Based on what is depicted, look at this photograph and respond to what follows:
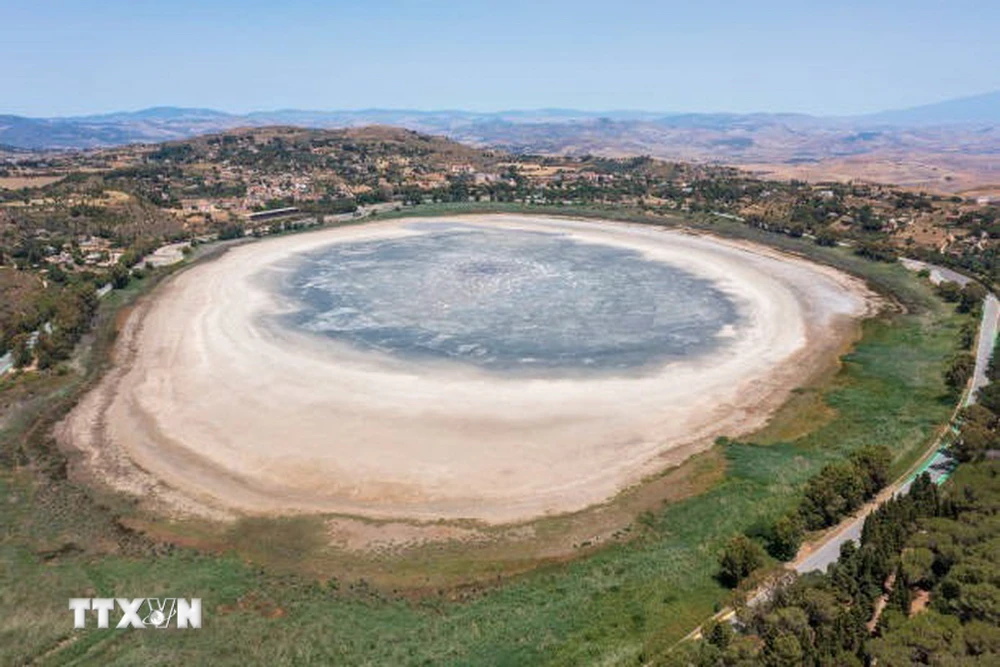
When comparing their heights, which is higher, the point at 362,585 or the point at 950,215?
the point at 950,215

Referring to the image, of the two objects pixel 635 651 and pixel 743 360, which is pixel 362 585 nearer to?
pixel 635 651

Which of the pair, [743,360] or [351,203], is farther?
[351,203]

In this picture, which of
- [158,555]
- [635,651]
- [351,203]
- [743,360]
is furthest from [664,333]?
[351,203]

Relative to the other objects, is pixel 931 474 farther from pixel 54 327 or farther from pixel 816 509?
pixel 54 327

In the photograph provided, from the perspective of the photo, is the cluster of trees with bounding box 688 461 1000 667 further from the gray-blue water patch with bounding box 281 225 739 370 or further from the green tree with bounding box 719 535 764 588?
the gray-blue water patch with bounding box 281 225 739 370

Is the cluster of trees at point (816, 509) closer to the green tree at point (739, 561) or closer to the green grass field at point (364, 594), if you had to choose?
the green tree at point (739, 561)

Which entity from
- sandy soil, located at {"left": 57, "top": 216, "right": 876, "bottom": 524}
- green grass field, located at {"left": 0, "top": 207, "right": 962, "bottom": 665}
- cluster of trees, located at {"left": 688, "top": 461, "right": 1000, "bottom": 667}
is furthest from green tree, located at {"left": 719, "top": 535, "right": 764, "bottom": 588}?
sandy soil, located at {"left": 57, "top": 216, "right": 876, "bottom": 524}
